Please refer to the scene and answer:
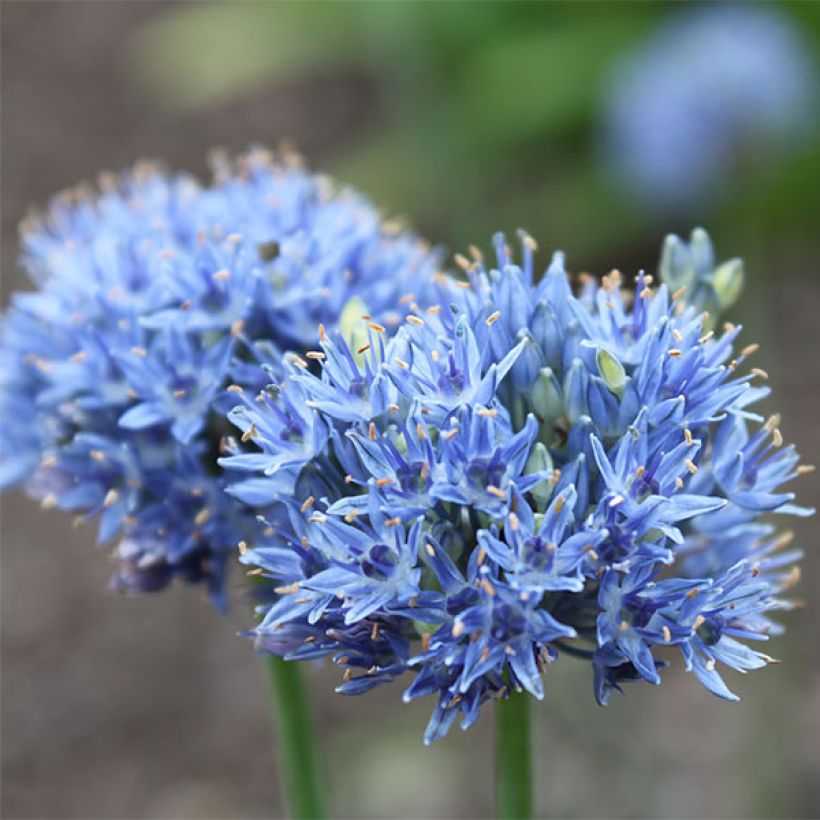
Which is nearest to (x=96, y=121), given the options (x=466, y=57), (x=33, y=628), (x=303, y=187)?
(x=466, y=57)

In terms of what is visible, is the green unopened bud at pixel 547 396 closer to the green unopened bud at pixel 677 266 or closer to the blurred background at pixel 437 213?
the green unopened bud at pixel 677 266

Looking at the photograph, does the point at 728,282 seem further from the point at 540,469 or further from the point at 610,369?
the point at 540,469

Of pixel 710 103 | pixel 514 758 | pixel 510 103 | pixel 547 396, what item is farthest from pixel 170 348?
pixel 510 103

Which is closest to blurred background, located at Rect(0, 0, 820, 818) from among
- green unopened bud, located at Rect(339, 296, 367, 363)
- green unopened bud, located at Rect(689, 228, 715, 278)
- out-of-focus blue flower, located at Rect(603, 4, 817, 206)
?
out-of-focus blue flower, located at Rect(603, 4, 817, 206)

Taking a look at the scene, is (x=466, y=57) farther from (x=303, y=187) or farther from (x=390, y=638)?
(x=390, y=638)

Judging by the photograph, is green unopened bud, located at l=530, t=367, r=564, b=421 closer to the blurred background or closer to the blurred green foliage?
the blurred background
